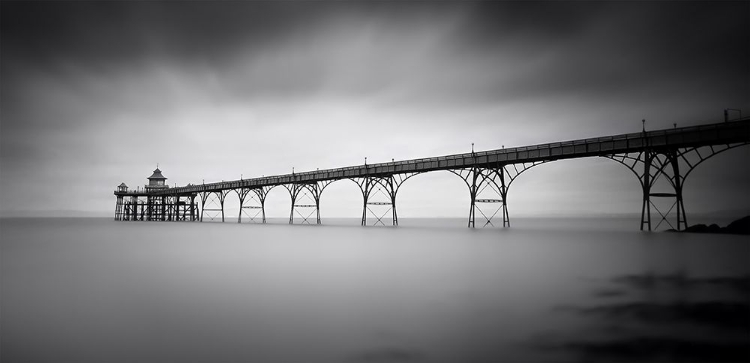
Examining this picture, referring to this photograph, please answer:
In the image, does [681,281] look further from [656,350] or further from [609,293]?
[656,350]

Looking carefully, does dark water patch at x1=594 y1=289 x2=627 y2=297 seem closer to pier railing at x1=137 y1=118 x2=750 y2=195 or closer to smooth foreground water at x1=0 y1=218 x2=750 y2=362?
smooth foreground water at x1=0 y1=218 x2=750 y2=362

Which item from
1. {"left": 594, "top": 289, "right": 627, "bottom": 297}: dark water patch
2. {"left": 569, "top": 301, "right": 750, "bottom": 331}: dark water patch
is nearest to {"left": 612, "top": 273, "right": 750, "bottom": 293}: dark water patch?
{"left": 594, "top": 289, "right": 627, "bottom": 297}: dark water patch

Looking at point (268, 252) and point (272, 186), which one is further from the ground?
point (272, 186)

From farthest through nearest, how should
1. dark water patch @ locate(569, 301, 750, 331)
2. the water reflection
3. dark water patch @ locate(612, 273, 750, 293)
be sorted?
dark water patch @ locate(612, 273, 750, 293), dark water patch @ locate(569, 301, 750, 331), the water reflection

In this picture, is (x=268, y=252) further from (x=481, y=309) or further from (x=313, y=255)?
(x=481, y=309)

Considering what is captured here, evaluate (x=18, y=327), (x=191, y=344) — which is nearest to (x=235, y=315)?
(x=191, y=344)

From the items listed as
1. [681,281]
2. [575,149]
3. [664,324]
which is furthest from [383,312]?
[575,149]

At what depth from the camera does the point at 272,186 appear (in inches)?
2314

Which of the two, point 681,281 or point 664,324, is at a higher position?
point 664,324

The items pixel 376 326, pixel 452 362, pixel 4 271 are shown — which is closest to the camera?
pixel 452 362

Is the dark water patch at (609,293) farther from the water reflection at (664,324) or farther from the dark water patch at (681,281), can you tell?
the dark water patch at (681,281)

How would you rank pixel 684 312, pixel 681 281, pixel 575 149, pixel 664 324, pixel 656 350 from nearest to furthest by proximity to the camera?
pixel 656 350, pixel 664 324, pixel 684 312, pixel 681 281, pixel 575 149

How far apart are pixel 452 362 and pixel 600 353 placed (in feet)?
6.29

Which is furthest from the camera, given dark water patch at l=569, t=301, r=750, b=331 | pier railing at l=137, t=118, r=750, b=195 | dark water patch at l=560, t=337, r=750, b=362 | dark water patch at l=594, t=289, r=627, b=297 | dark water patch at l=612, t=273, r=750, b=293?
pier railing at l=137, t=118, r=750, b=195
